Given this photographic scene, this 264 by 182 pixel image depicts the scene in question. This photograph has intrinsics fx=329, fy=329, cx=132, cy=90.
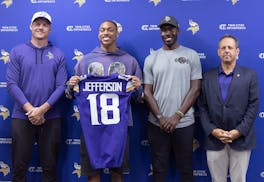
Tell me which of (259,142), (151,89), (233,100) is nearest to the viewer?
(233,100)

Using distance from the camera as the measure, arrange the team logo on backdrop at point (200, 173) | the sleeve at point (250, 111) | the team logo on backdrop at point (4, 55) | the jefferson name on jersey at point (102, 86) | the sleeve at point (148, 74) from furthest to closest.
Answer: the team logo on backdrop at point (4, 55) < the team logo on backdrop at point (200, 173) < the sleeve at point (148, 74) < the jefferson name on jersey at point (102, 86) < the sleeve at point (250, 111)

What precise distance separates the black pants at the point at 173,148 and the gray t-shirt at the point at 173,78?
0.07 meters

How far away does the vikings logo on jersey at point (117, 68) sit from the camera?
273cm

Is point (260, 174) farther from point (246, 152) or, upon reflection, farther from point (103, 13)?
point (103, 13)

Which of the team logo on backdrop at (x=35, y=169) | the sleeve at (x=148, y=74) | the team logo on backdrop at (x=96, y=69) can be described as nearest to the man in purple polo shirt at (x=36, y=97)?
the team logo on backdrop at (x=96, y=69)

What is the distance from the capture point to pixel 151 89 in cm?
283

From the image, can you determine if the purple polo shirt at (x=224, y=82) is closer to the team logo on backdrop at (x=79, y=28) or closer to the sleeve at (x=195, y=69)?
the sleeve at (x=195, y=69)

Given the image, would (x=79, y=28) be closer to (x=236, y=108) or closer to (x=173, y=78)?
(x=173, y=78)

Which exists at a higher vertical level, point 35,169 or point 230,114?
point 230,114

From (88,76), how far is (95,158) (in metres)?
0.66

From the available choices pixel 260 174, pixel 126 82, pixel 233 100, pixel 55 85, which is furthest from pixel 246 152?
pixel 55 85

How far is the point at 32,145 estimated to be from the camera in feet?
9.37

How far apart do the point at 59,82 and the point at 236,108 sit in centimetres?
148

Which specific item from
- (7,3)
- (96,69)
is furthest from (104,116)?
(7,3)
